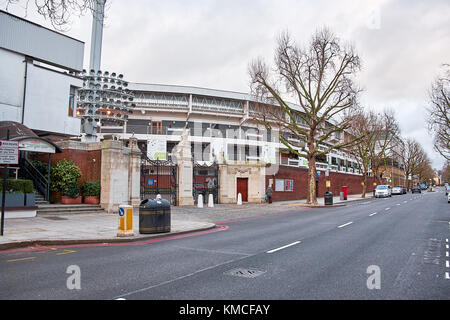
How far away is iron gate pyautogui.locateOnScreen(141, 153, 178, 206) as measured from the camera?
23.5 m

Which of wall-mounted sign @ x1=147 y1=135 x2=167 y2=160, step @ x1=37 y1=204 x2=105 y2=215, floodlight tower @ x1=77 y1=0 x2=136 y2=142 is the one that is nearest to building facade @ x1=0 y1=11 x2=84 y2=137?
floodlight tower @ x1=77 y1=0 x2=136 y2=142

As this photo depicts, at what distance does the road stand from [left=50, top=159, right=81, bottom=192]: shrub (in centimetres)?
889

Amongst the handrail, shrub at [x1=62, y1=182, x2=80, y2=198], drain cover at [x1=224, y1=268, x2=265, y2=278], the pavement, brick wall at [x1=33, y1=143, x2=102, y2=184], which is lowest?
drain cover at [x1=224, y1=268, x2=265, y2=278]

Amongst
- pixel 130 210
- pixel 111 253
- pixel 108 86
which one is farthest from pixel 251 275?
pixel 108 86

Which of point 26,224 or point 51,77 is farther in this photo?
point 51,77

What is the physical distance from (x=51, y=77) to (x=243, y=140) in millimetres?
31688

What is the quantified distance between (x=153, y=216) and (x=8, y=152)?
184 inches

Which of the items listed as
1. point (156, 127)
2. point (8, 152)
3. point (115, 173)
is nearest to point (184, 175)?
point (115, 173)

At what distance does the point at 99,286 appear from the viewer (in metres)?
5.53

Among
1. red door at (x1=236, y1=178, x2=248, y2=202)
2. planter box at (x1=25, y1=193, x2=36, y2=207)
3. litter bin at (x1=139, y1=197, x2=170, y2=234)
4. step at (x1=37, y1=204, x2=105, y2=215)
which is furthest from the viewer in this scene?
red door at (x1=236, y1=178, x2=248, y2=202)

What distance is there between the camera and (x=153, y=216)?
452 inches

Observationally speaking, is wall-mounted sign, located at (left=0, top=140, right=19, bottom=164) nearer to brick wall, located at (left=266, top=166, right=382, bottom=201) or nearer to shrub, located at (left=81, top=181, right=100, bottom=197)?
shrub, located at (left=81, top=181, right=100, bottom=197)

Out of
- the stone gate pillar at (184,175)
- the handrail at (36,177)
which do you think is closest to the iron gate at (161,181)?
the stone gate pillar at (184,175)
